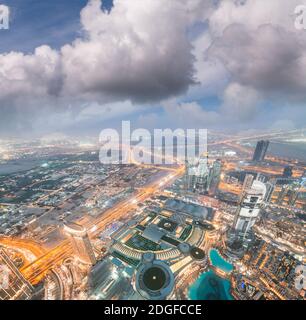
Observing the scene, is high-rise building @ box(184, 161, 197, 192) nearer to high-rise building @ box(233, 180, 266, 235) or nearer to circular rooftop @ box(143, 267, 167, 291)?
high-rise building @ box(233, 180, 266, 235)

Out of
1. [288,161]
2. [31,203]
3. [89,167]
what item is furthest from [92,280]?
[288,161]

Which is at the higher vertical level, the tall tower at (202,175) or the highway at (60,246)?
the tall tower at (202,175)

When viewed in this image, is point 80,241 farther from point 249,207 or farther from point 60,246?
point 249,207

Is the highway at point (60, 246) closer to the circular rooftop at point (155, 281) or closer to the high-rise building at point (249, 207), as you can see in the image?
the circular rooftop at point (155, 281)

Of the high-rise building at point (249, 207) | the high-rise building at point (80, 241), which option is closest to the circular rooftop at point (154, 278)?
the high-rise building at point (80, 241)

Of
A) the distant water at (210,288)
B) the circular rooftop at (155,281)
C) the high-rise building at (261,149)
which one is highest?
the high-rise building at (261,149)

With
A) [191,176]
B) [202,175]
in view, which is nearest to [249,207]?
[202,175]
